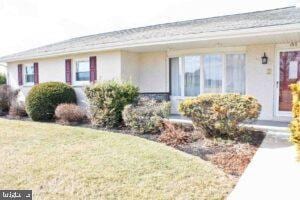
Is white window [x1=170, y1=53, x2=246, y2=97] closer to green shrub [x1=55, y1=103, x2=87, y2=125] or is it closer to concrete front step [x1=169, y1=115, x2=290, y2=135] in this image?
concrete front step [x1=169, y1=115, x2=290, y2=135]

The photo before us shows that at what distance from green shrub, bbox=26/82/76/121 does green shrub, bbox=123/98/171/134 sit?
425 centimetres

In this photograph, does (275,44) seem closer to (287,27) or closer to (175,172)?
(287,27)

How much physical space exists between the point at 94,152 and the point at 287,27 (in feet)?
19.7

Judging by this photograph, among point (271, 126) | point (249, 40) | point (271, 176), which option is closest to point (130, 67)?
point (249, 40)

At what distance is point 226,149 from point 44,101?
786 cm

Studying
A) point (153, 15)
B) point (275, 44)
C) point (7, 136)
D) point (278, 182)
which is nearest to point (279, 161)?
point (278, 182)

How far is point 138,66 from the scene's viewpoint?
46.0 ft

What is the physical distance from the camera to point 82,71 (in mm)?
14625

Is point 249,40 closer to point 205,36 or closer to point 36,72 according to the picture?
point 205,36

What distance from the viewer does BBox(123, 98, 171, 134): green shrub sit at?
9076 millimetres

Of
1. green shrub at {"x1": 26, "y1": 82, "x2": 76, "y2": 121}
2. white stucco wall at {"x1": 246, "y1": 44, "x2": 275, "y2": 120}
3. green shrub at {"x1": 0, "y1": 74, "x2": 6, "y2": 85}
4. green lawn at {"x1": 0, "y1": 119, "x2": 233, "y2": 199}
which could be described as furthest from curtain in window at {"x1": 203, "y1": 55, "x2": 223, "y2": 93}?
green shrub at {"x1": 0, "y1": 74, "x2": 6, "y2": 85}

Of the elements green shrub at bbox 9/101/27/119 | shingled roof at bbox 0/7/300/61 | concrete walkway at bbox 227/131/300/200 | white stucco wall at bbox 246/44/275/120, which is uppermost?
shingled roof at bbox 0/7/300/61

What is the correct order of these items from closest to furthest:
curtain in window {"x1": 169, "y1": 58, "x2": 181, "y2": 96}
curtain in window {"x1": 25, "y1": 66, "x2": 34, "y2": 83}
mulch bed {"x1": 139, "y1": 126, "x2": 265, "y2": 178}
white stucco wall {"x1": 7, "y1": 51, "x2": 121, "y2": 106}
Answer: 1. mulch bed {"x1": 139, "y1": 126, "x2": 265, "y2": 178}
2. white stucco wall {"x1": 7, "y1": 51, "x2": 121, "y2": 106}
3. curtain in window {"x1": 169, "y1": 58, "x2": 181, "y2": 96}
4. curtain in window {"x1": 25, "y1": 66, "x2": 34, "y2": 83}

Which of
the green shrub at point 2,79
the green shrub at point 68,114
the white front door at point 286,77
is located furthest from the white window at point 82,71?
the green shrub at point 2,79
